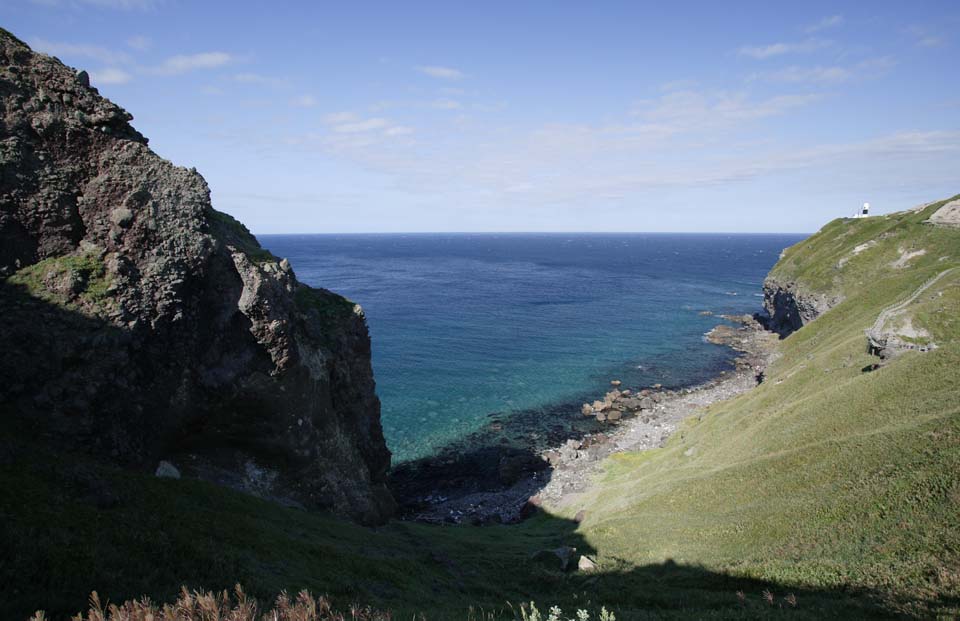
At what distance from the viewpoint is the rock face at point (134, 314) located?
24.6 meters

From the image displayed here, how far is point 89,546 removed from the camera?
1529 cm

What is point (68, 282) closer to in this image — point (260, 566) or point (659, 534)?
point (260, 566)

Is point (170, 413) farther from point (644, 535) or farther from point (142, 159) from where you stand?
point (644, 535)

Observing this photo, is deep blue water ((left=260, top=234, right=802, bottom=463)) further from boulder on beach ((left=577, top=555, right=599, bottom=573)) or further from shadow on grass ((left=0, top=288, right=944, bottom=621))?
boulder on beach ((left=577, top=555, right=599, bottom=573))

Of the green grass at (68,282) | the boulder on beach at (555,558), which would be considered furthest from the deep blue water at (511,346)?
the green grass at (68,282)

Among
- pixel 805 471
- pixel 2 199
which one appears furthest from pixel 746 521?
pixel 2 199

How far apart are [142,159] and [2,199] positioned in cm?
696

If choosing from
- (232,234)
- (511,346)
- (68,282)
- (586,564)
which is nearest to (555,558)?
(586,564)

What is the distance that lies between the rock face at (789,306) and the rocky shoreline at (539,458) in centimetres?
1987

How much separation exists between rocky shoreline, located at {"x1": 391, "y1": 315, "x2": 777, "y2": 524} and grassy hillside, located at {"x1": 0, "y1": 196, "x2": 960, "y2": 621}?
774cm

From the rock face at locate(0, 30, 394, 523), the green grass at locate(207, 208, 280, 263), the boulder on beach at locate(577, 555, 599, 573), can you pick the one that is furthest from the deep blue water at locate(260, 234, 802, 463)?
the boulder on beach at locate(577, 555, 599, 573)

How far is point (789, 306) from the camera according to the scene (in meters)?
100

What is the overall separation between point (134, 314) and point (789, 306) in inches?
4387

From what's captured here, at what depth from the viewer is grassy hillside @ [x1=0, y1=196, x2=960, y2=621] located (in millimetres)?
15977
